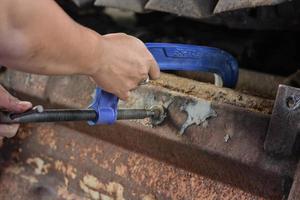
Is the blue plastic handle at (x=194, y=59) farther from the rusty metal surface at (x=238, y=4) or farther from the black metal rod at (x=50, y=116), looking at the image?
the black metal rod at (x=50, y=116)

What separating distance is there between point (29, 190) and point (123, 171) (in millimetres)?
318

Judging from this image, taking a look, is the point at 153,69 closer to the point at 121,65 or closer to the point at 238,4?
the point at 121,65

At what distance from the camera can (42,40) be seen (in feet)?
2.26

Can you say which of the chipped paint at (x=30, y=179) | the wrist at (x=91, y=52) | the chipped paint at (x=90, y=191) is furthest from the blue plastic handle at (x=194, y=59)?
the chipped paint at (x=30, y=179)

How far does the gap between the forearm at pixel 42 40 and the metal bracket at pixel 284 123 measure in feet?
1.13

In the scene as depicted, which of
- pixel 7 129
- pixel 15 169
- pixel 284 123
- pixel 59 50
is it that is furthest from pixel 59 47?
pixel 15 169

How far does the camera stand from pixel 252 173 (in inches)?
39.4

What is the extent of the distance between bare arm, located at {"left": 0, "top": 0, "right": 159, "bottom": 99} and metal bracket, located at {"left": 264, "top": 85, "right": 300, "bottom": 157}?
249 millimetres

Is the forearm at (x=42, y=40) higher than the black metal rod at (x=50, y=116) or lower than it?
higher

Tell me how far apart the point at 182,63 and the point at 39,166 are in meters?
0.52

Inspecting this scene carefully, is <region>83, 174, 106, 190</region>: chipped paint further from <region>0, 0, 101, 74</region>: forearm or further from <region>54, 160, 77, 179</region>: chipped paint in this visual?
<region>0, 0, 101, 74</region>: forearm

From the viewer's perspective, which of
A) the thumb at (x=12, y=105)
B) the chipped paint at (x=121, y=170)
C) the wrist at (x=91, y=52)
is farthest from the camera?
the chipped paint at (x=121, y=170)

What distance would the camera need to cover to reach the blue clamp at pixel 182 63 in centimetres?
96

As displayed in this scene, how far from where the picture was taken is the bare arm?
66 centimetres
